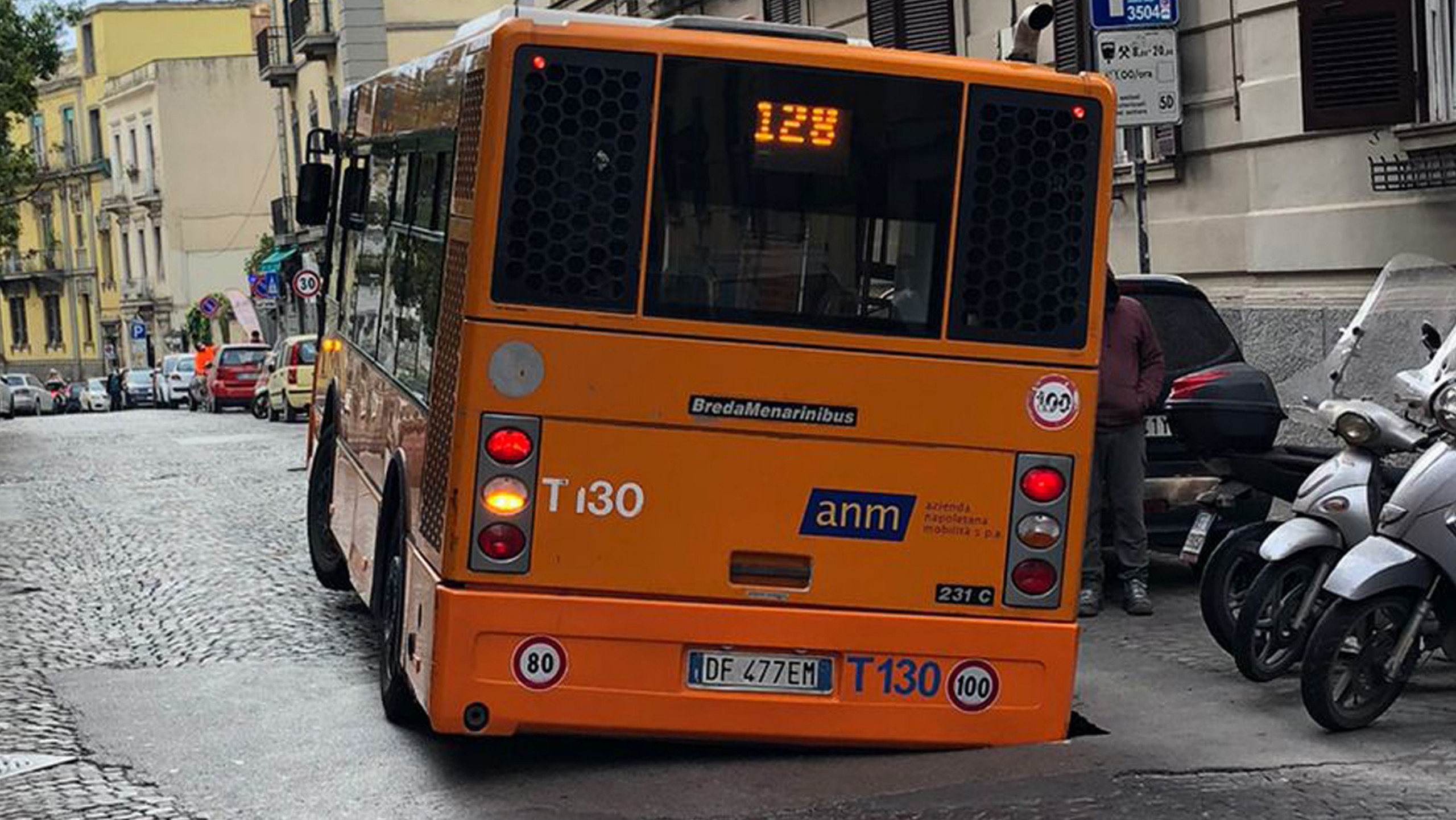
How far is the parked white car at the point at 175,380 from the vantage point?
60844mm

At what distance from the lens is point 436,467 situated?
8.07 m

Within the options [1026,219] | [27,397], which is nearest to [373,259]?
[1026,219]

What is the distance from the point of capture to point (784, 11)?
85.5ft

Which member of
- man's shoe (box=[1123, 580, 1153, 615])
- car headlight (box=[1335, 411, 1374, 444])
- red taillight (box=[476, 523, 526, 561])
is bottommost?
man's shoe (box=[1123, 580, 1153, 615])

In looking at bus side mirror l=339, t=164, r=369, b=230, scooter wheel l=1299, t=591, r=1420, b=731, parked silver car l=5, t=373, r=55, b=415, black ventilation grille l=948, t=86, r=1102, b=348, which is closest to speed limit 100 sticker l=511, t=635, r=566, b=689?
black ventilation grille l=948, t=86, r=1102, b=348

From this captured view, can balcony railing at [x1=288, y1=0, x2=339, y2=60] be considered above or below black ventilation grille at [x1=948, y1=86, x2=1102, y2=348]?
above

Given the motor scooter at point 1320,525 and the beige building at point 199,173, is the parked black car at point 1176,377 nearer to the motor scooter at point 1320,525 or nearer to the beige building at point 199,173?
the motor scooter at point 1320,525

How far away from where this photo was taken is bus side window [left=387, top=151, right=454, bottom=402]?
28.4 ft

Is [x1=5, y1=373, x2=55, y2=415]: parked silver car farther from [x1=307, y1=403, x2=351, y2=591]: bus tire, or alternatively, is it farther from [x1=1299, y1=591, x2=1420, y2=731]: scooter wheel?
[x1=1299, y1=591, x2=1420, y2=731]: scooter wheel

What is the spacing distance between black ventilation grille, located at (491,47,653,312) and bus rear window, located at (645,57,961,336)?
3.7 inches

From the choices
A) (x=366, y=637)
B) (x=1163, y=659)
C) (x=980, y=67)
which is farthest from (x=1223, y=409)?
(x=366, y=637)

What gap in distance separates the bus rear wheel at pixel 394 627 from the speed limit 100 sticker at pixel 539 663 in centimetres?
105

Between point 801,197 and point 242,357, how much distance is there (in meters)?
44.3

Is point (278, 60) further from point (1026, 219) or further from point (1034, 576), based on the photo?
point (1034, 576)
